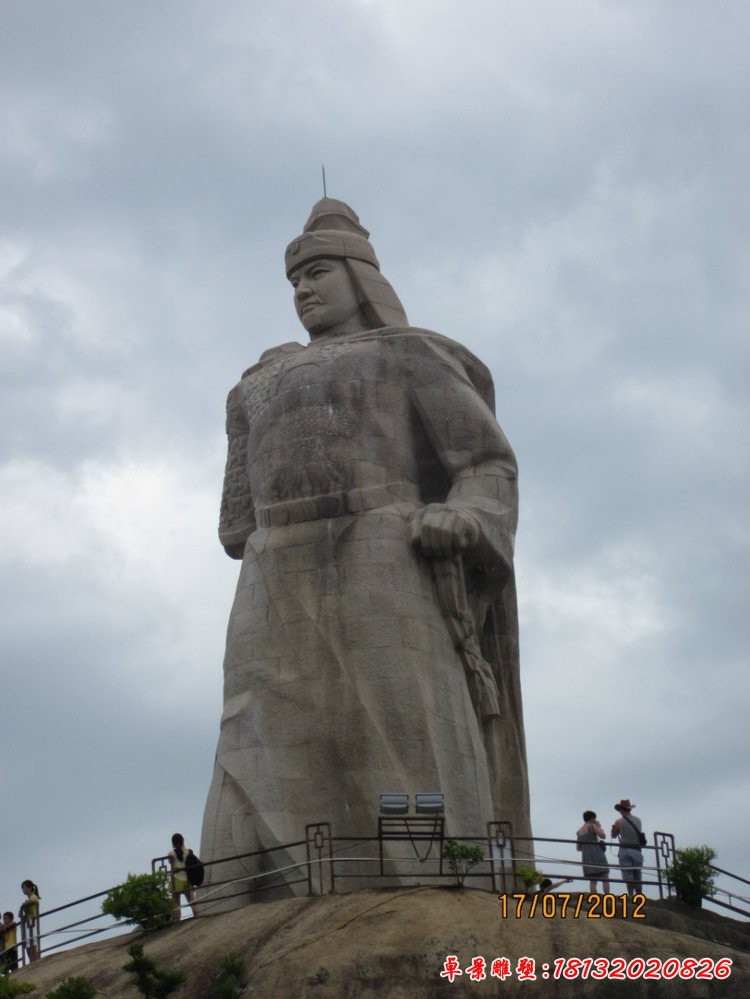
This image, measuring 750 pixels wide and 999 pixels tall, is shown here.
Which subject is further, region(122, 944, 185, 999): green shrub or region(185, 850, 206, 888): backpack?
region(185, 850, 206, 888): backpack

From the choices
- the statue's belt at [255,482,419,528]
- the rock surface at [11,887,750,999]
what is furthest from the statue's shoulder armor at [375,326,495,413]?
the rock surface at [11,887,750,999]

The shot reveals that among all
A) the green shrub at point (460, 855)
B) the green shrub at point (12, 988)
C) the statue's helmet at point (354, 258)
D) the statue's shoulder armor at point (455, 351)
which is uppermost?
the statue's helmet at point (354, 258)

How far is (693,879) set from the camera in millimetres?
17906

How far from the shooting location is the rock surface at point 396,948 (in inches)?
590

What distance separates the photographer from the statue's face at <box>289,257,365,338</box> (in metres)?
20.9

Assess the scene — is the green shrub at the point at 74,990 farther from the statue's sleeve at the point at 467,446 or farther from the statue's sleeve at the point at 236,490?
the statue's sleeve at the point at 236,490

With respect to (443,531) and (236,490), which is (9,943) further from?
(443,531)

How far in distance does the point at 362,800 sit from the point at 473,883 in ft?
4.34

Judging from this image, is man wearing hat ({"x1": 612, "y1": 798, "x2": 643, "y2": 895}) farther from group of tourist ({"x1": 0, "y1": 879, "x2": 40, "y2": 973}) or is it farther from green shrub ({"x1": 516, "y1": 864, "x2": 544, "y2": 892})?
group of tourist ({"x1": 0, "y1": 879, "x2": 40, "y2": 973})

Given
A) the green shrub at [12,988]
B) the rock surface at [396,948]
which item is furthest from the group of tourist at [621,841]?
the green shrub at [12,988]

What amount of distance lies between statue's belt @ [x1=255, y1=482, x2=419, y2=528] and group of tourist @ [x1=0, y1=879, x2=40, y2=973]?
4667 millimetres

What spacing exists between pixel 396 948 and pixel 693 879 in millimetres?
3998

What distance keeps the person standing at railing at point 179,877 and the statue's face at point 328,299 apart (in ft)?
19.6

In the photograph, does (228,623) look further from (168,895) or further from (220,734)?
(168,895)
